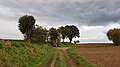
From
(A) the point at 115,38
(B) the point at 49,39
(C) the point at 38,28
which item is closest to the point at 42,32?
(C) the point at 38,28

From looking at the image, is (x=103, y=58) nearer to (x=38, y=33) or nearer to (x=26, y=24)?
(x=38, y=33)

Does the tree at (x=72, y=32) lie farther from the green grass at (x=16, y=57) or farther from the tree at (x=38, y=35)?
the green grass at (x=16, y=57)

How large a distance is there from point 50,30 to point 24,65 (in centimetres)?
9823

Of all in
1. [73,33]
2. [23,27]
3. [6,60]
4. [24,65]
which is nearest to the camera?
[6,60]

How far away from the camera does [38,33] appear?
97375 millimetres

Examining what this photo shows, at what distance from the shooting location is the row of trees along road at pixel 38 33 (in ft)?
319

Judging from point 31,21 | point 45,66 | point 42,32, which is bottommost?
point 45,66

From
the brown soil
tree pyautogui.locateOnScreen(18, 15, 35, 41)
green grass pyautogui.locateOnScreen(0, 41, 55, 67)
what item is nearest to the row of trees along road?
tree pyautogui.locateOnScreen(18, 15, 35, 41)

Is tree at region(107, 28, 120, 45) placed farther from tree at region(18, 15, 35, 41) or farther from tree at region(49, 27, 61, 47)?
tree at region(18, 15, 35, 41)

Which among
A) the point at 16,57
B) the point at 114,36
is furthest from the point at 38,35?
the point at 16,57

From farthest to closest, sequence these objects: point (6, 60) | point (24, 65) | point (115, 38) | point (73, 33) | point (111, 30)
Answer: point (73, 33)
point (111, 30)
point (115, 38)
point (24, 65)
point (6, 60)

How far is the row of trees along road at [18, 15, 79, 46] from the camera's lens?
319 feet

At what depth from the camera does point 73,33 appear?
167625mm

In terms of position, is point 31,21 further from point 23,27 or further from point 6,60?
point 6,60
